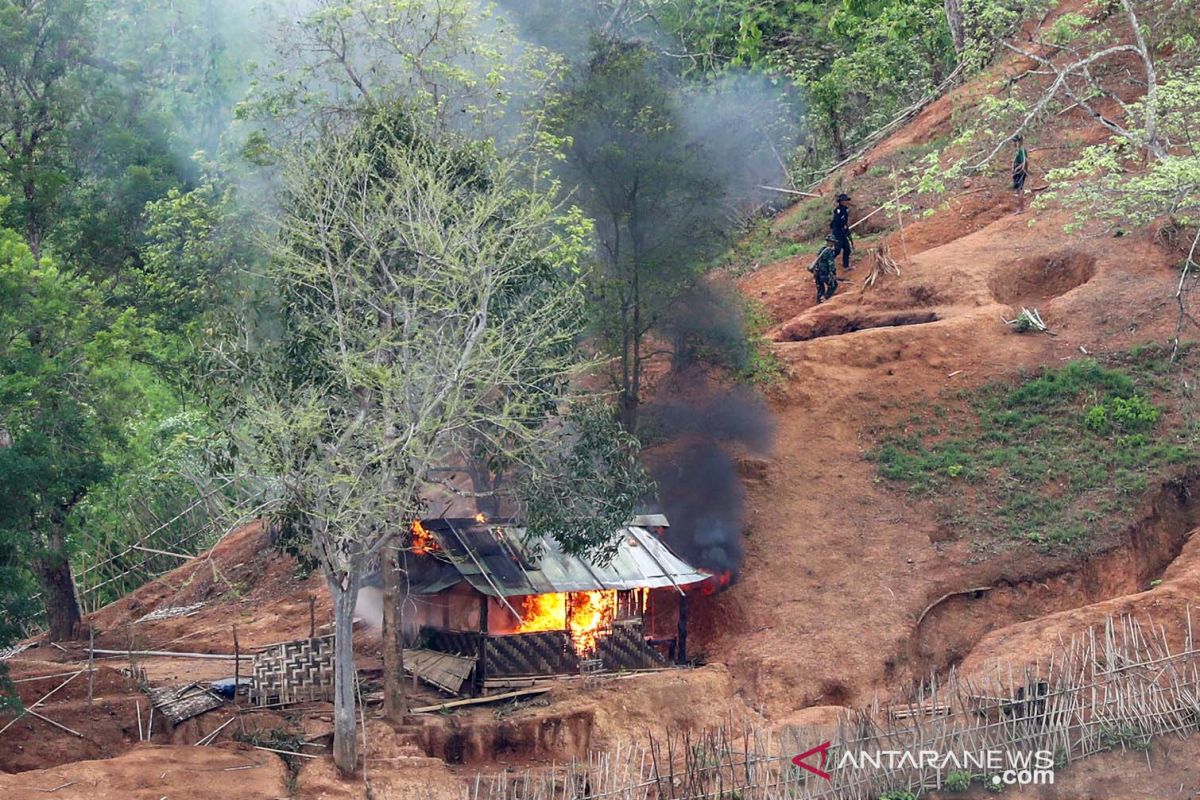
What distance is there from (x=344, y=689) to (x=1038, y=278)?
15230 millimetres

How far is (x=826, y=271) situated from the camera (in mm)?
24625

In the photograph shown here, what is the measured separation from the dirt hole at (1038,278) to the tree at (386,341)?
10.00 m

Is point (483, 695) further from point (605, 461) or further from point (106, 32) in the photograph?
point (106, 32)

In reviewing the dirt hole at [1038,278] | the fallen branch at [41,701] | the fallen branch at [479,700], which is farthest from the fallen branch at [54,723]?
the dirt hole at [1038,278]

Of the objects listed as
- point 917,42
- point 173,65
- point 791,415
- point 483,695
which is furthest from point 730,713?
point 173,65

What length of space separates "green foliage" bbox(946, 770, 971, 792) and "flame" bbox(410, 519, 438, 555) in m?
7.03

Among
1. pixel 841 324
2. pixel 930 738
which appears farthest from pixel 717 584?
pixel 841 324

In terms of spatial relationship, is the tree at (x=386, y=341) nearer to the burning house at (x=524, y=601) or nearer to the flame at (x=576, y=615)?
the burning house at (x=524, y=601)

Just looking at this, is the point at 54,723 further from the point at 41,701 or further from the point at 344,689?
the point at 344,689

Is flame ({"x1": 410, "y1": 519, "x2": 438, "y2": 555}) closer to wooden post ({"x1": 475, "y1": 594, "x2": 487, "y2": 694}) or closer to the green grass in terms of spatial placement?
wooden post ({"x1": 475, "y1": 594, "x2": 487, "y2": 694})

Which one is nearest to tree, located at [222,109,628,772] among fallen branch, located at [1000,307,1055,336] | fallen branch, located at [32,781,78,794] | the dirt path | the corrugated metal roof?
the corrugated metal roof

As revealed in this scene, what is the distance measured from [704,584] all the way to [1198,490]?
23.9ft

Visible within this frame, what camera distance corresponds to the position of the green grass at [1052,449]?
1877 centimetres

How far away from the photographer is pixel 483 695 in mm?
16250
